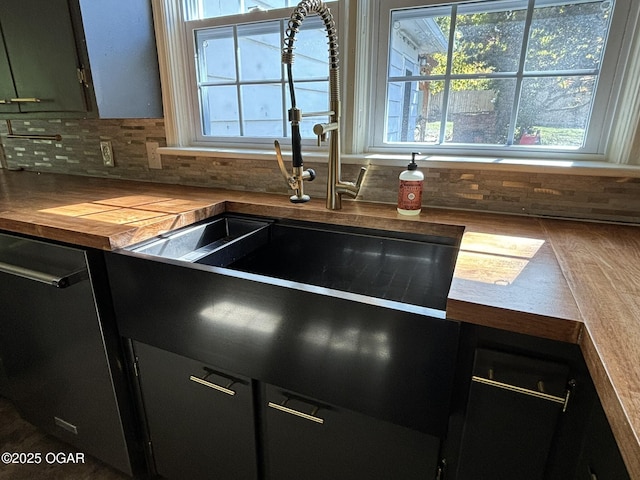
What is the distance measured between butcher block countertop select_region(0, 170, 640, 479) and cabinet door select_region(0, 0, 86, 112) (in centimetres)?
37

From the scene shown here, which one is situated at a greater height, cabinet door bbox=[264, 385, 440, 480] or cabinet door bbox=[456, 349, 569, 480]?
cabinet door bbox=[456, 349, 569, 480]

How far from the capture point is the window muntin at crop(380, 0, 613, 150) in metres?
1.12

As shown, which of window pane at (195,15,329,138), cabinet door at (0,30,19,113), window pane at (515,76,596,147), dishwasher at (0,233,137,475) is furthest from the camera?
cabinet door at (0,30,19,113)

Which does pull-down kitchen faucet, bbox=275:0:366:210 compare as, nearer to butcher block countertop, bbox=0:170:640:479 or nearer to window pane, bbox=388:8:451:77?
butcher block countertop, bbox=0:170:640:479

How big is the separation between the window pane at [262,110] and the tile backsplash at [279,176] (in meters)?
0.17

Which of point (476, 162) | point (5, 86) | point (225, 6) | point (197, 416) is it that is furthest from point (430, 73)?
point (5, 86)

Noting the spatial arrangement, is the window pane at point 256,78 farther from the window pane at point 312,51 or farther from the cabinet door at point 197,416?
the cabinet door at point 197,416

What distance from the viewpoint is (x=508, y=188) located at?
Answer: 1190 millimetres

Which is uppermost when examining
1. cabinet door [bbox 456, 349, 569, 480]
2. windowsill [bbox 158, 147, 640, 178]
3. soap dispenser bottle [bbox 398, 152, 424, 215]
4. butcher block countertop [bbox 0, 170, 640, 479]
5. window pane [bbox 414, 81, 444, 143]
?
window pane [bbox 414, 81, 444, 143]

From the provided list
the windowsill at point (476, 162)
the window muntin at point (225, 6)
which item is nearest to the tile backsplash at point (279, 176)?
the windowsill at point (476, 162)

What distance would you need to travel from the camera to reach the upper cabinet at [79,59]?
4.39ft

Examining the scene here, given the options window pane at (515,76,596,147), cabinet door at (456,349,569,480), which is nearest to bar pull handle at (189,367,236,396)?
cabinet door at (456,349,569,480)

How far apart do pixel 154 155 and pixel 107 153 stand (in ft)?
1.04

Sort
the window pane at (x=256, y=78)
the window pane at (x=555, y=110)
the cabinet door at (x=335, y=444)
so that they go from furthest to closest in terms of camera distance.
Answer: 1. the window pane at (x=256, y=78)
2. the window pane at (x=555, y=110)
3. the cabinet door at (x=335, y=444)
